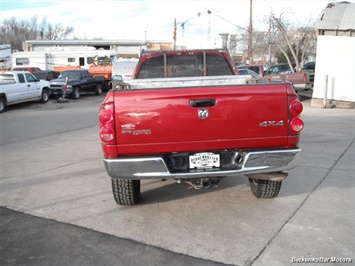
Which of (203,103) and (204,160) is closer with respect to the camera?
(203,103)

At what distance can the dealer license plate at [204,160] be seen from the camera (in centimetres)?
434

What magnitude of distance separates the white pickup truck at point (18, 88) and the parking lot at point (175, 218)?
1131cm

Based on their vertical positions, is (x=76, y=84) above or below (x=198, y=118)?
below

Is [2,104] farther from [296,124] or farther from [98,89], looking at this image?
[296,124]

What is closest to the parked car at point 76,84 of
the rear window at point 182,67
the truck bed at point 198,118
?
the rear window at point 182,67

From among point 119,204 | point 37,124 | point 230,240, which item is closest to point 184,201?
point 119,204

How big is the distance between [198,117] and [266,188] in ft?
5.51

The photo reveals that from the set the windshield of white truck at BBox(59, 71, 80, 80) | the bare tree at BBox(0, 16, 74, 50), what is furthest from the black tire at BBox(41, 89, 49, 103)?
the bare tree at BBox(0, 16, 74, 50)

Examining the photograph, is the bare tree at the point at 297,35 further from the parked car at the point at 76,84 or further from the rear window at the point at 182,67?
the rear window at the point at 182,67

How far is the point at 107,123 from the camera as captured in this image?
414 cm

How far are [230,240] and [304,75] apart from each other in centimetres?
1876

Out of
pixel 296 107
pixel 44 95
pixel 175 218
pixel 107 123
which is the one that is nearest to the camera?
pixel 107 123

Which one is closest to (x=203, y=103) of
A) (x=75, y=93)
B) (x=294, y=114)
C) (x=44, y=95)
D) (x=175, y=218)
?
(x=294, y=114)

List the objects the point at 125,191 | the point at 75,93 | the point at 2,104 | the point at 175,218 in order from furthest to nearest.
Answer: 1. the point at 75,93
2. the point at 2,104
3. the point at 125,191
4. the point at 175,218
